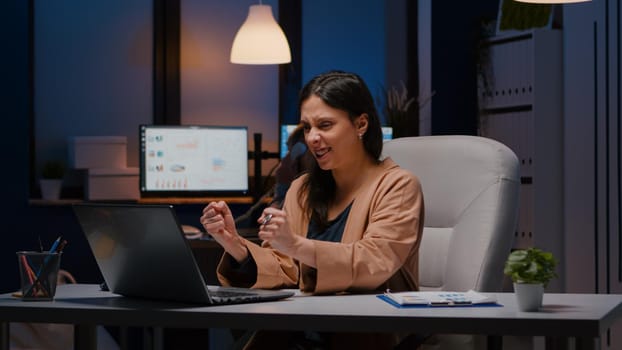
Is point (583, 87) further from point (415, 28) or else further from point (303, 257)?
point (303, 257)

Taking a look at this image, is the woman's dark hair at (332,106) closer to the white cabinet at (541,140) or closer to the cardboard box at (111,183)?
the white cabinet at (541,140)

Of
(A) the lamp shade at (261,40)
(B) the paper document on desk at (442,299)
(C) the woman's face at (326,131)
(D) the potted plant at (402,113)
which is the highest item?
(A) the lamp shade at (261,40)

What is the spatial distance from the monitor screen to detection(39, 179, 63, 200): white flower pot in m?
0.63

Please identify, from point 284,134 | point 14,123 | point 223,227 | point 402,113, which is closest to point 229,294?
point 223,227

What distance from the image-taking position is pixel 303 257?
219 centimetres

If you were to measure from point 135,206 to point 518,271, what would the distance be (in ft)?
2.42

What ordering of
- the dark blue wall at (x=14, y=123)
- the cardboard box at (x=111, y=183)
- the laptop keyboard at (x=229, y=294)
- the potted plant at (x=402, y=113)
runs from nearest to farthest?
the laptop keyboard at (x=229, y=294) < the dark blue wall at (x=14, y=123) < the cardboard box at (x=111, y=183) < the potted plant at (x=402, y=113)

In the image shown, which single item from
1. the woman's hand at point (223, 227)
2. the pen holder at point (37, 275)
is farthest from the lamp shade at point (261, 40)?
the pen holder at point (37, 275)

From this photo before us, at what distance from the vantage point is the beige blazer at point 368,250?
2.21m

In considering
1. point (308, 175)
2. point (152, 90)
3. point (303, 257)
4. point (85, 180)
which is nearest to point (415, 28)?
point (152, 90)

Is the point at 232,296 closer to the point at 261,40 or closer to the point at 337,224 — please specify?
the point at 337,224

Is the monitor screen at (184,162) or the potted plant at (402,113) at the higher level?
the potted plant at (402,113)

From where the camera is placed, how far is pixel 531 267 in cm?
193

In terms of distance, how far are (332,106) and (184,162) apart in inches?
123
